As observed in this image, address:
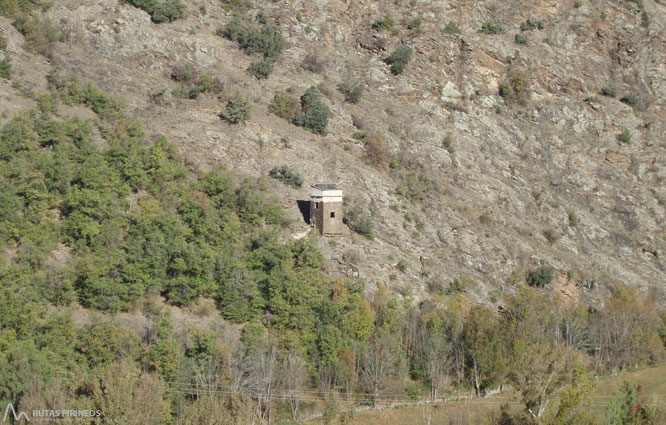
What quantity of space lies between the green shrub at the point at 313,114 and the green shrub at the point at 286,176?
6.35 metres

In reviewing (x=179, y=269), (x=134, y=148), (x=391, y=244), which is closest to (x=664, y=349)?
(x=391, y=244)

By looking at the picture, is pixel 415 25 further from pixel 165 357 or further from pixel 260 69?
pixel 165 357

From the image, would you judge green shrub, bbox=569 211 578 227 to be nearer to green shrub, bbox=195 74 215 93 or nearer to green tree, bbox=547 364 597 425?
green tree, bbox=547 364 597 425

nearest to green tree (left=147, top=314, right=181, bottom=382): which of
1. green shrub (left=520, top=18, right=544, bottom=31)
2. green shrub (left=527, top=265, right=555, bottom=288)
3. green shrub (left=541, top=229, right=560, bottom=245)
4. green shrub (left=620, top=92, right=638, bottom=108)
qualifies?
green shrub (left=527, top=265, right=555, bottom=288)

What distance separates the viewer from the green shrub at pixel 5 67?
4794 cm

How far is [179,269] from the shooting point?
1538 inches

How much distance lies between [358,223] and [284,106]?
1305cm

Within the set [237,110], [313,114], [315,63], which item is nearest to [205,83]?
[237,110]

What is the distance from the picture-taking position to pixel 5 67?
48094 mm

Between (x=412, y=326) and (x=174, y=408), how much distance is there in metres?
16.0

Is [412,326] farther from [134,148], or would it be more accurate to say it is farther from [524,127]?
[524,127]

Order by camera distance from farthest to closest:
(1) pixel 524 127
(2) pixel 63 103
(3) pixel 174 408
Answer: (1) pixel 524 127, (2) pixel 63 103, (3) pixel 174 408

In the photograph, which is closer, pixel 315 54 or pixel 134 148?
pixel 134 148

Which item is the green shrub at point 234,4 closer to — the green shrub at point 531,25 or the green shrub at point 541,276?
the green shrub at point 531,25
